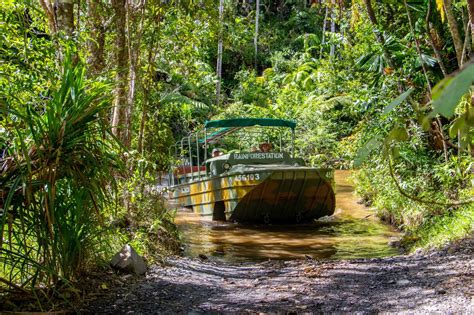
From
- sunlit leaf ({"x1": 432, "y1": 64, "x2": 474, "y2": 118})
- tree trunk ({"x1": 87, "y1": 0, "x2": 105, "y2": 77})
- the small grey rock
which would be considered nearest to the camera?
sunlit leaf ({"x1": 432, "y1": 64, "x2": 474, "y2": 118})

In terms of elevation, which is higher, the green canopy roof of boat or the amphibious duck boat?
the green canopy roof of boat

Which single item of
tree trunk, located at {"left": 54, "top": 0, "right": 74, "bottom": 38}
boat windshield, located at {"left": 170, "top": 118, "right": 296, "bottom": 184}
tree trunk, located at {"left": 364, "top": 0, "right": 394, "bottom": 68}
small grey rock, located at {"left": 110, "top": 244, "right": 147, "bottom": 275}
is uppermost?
tree trunk, located at {"left": 364, "top": 0, "right": 394, "bottom": 68}

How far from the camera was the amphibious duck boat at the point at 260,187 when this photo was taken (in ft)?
34.1

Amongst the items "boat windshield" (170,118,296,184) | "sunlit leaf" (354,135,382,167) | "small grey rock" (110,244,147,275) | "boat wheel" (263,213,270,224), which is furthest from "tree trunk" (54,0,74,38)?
"boat wheel" (263,213,270,224)

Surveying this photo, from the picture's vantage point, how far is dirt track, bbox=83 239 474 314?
3.81 m

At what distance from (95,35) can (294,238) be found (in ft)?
16.1

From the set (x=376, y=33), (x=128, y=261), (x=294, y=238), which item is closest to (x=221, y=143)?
(x=294, y=238)

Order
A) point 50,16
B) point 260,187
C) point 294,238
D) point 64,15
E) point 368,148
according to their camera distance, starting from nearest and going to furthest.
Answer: point 368,148 → point 64,15 → point 50,16 → point 294,238 → point 260,187

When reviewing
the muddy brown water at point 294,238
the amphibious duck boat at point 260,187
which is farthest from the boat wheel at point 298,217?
the muddy brown water at point 294,238

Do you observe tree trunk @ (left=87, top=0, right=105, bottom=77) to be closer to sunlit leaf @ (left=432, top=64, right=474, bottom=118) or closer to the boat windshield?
the boat windshield

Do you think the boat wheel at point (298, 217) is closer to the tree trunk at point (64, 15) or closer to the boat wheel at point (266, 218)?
the boat wheel at point (266, 218)

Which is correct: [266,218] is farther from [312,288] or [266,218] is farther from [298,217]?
[312,288]

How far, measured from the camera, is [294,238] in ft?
31.0

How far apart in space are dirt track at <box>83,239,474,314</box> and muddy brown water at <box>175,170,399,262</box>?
5.22 ft
